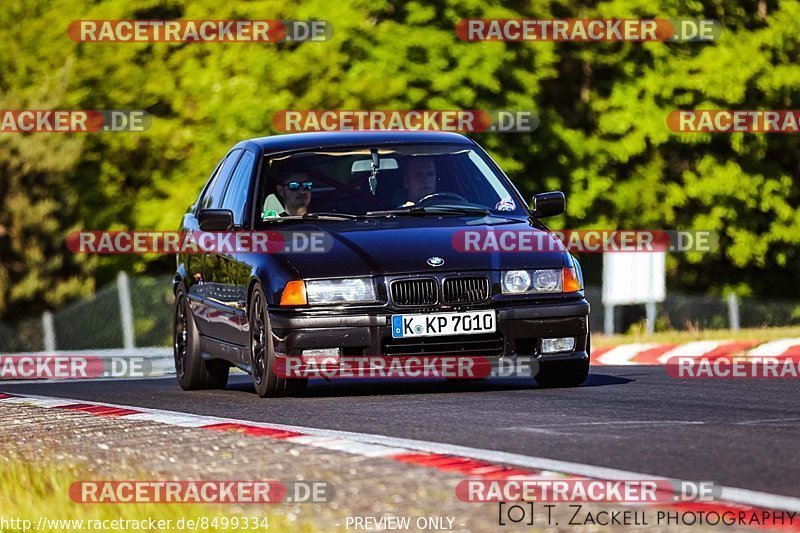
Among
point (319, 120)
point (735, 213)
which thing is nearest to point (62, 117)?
point (319, 120)

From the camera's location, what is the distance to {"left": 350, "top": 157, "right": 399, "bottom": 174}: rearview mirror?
12367 mm

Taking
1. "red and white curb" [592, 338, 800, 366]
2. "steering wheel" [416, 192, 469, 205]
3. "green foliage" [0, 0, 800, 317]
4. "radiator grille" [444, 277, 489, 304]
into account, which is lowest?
"red and white curb" [592, 338, 800, 366]

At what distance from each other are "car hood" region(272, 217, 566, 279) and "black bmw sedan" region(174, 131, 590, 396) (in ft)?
0.04

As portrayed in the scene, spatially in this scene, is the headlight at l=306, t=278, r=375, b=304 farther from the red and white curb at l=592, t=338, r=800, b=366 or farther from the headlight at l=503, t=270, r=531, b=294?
the red and white curb at l=592, t=338, r=800, b=366

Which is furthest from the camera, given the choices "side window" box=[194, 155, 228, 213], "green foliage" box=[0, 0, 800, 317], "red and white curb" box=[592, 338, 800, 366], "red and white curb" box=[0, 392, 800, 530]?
"green foliage" box=[0, 0, 800, 317]

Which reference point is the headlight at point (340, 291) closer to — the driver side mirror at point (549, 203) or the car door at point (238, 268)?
the car door at point (238, 268)

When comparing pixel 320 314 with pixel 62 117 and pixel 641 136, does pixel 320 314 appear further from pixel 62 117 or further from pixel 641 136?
pixel 62 117

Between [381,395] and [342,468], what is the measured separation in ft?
15.3

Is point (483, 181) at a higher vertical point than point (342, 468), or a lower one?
higher

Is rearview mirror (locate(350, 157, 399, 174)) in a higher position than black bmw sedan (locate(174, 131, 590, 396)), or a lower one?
higher

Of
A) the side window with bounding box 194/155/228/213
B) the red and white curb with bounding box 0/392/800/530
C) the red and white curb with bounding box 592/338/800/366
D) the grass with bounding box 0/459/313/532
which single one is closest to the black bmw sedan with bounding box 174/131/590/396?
the side window with bounding box 194/155/228/213

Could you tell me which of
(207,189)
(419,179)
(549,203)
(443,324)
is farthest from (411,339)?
(207,189)

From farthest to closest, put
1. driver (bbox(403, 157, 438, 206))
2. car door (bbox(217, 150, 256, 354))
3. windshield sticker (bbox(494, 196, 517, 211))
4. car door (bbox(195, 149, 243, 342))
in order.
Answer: car door (bbox(195, 149, 243, 342)) → windshield sticker (bbox(494, 196, 517, 211)) → driver (bbox(403, 157, 438, 206)) → car door (bbox(217, 150, 256, 354))

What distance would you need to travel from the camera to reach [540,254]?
11398mm
